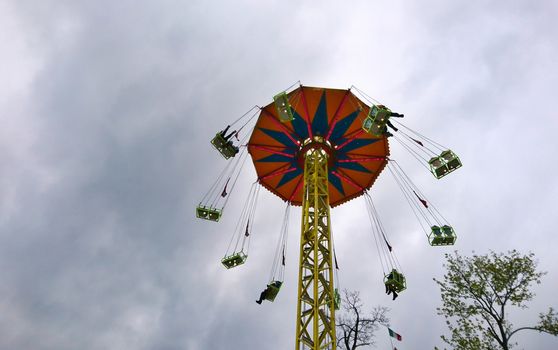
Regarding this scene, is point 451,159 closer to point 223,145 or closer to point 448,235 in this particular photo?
point 448,235

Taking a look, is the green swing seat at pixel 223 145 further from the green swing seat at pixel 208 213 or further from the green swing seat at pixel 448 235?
the green swing seat at pixel 448 235

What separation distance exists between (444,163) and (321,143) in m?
5.91

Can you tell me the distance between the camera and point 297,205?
22.2 meters

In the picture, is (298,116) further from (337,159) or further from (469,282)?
(469,282)

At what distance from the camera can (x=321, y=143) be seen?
1781 centimetres

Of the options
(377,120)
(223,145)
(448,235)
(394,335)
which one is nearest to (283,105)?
(377,120)

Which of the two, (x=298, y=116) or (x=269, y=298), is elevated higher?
(x=298, y=116)

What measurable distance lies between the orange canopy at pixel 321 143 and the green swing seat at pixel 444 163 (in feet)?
11.0

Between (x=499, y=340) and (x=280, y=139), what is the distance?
47.4 ft

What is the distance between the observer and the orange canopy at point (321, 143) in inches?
661

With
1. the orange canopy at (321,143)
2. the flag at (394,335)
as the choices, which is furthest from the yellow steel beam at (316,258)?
the flag at (394,335)

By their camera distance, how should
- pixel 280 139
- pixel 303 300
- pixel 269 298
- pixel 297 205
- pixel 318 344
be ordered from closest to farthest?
1. pixel 318 344
2. pixel 303 300
3. pixel 269 298
4. pixel 280 139
5. pixel 297 205

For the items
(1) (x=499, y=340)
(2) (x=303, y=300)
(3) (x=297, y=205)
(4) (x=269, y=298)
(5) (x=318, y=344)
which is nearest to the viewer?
(5) (x=318, y=344)

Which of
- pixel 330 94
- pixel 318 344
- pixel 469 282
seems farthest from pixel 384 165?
pixel 318 344
